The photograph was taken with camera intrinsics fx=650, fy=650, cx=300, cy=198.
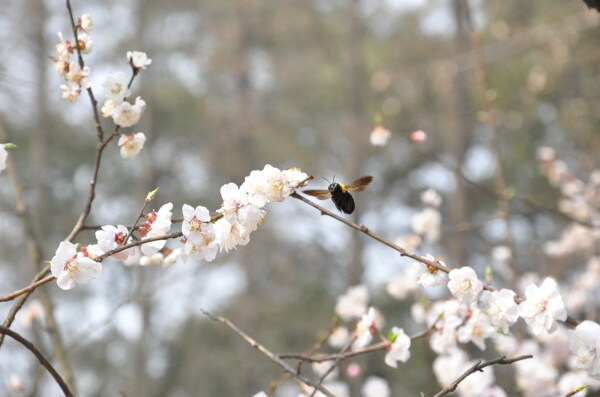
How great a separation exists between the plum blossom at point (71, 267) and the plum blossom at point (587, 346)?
2.72ft

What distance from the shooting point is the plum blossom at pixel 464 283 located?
118cm

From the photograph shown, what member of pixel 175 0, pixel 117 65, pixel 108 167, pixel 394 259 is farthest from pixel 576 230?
pixel 108 167

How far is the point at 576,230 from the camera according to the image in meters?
4.54

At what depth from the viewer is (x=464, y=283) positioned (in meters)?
1.19

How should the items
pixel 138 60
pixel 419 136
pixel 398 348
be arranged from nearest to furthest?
pixel 138 60
pixel 398 348
pixel 419 136

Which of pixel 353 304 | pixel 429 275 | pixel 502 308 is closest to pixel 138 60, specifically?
pixel 429 275

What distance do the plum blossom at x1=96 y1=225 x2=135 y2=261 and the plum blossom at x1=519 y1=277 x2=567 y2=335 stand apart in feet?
2.31

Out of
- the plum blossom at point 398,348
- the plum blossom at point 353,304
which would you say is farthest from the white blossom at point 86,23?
the plum blossom at point 353,304

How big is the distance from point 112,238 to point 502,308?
2.32 feet

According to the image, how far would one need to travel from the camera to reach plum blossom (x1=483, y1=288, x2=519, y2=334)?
3.91ft

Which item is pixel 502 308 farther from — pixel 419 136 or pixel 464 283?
pixel 419 136

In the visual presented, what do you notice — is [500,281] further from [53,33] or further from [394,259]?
[53,33]

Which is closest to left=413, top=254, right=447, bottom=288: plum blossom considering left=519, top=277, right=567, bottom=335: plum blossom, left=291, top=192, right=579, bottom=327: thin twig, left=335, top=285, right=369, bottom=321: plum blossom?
left=291, top=192, right=579, bottom=327: thin twig

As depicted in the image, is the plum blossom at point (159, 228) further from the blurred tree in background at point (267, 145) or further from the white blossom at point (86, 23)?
the blurred tree in background at point (267, 145)
